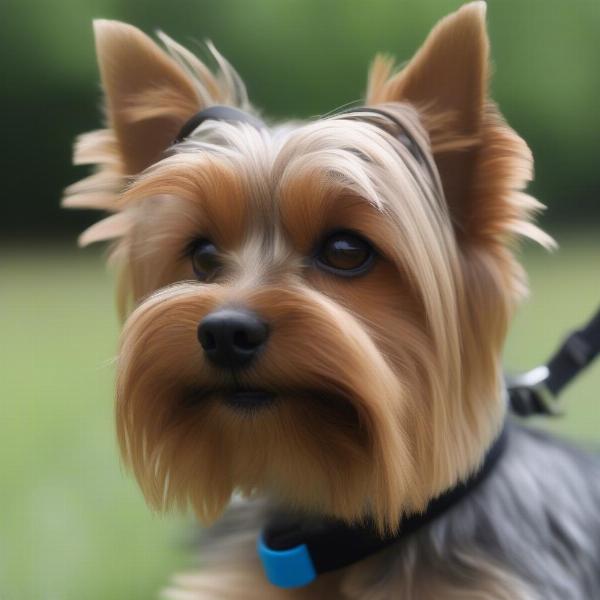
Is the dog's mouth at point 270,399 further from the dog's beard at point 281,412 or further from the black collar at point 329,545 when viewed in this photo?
the black collar at point 329,545

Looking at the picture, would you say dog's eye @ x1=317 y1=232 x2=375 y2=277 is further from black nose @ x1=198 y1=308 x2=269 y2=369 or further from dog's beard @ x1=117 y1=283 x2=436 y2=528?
black nose @ x1=198 y1=308 x2=269 y2=369

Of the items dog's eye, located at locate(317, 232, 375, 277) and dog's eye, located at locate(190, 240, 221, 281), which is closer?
dog's eye, located at locate(317, 232, 375, 277)

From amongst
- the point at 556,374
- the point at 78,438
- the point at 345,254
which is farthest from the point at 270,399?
the point at 78,438

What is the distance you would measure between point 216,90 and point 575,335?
122cm

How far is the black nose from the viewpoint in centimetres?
174

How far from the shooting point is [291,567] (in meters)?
2.13

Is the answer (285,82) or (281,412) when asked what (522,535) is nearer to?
(281,412)

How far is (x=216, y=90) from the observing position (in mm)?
2395

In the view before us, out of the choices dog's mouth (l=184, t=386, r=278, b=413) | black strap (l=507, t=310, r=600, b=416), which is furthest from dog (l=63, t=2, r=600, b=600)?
black strap (l=507, t=310, r=600, b=416)

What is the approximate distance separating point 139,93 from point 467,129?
800 mm

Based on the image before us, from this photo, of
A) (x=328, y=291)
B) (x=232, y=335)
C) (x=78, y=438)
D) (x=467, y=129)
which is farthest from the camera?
(x=78, y=438)

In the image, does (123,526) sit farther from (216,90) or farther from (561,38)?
(561,38)

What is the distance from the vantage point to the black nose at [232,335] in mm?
1736

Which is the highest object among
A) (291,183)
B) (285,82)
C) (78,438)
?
(291,183)
